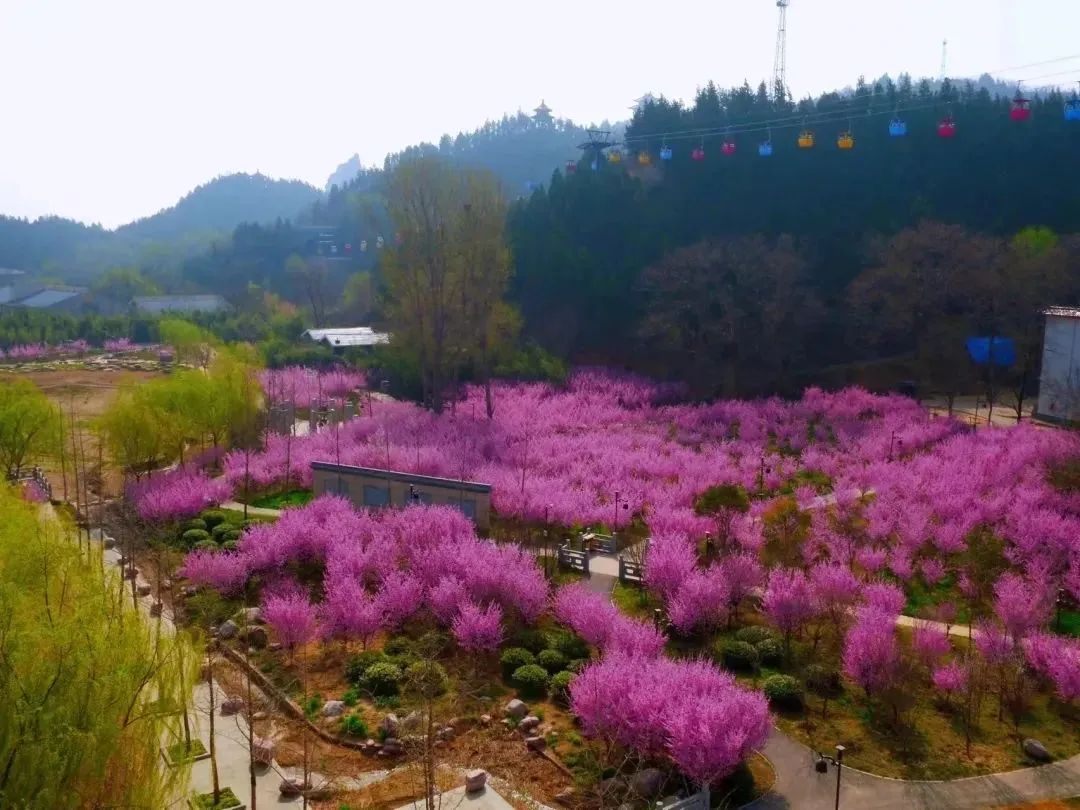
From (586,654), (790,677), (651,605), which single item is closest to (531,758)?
(586,654)

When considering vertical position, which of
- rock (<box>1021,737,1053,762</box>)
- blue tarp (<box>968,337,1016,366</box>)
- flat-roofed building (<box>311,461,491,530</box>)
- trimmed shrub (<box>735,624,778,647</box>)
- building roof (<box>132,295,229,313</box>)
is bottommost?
rock (<box>1021,737,1053,762</box>)

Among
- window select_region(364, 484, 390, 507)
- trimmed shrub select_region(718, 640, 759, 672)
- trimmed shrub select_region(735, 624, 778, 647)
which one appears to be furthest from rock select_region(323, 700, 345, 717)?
window select_region(364, 484, 390, 507)

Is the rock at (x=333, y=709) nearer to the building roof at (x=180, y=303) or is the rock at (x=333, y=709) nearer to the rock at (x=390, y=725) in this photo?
the rock at (x=390, y=725)

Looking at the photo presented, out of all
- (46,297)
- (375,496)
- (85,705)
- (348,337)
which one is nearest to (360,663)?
(85,705)

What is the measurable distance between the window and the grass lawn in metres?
2.31

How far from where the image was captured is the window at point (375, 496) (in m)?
23.2

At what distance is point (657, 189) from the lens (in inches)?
2229

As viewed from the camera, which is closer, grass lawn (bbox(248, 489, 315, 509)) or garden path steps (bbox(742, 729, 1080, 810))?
garden path steps (bbox(742, 729, 1080, 810))

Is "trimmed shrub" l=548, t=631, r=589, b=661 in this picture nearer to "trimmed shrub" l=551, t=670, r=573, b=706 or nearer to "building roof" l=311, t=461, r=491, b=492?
"trimmed shrub" l=551, t=670, r=573, b=706

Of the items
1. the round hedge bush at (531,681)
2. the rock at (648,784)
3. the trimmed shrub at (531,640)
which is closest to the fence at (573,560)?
the trimmed shrub at (531,640)

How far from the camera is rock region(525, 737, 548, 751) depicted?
→ 12.1m

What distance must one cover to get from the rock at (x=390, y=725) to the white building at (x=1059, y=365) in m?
28.1

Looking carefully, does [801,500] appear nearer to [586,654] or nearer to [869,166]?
[586,654]

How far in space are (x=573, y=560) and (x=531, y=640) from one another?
411 centimetres
